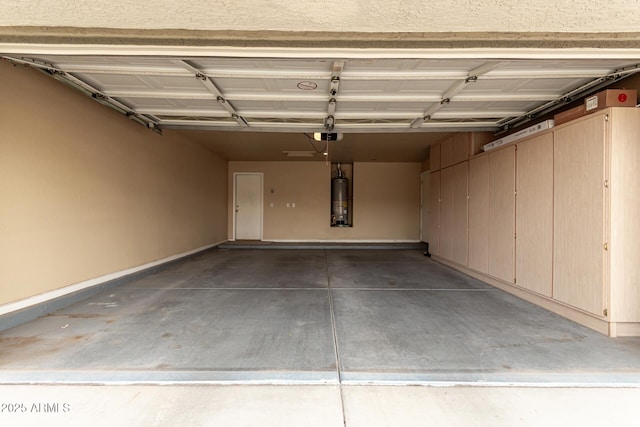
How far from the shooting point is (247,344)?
7.28 feet

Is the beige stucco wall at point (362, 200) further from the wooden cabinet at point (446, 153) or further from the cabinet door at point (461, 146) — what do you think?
the cabinet door at point (461, 146)

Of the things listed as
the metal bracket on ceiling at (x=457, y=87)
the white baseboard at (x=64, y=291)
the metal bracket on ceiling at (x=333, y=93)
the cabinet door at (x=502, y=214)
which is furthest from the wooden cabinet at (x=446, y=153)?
the white baseboard at (x=64, y=291)

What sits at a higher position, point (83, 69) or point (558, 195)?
point (83, 69)

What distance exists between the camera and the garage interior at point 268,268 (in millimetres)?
1873

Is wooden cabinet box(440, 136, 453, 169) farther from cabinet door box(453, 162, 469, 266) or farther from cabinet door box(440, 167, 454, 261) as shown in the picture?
cabinet door box(453, 162, 469, 266)

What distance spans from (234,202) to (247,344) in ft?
22.9

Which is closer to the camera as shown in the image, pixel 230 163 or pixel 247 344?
pixel 247 344

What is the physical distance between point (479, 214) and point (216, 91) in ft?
13.2

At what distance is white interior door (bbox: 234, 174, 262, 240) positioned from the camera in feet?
28.8

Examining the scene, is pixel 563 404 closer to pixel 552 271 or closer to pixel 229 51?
pixel 552 271

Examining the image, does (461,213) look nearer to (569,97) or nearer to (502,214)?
(502,214)

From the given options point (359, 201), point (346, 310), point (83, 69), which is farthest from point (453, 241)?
point (83, 69)

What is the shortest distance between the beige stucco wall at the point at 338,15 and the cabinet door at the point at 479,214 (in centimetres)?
279

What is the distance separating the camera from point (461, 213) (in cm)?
500
